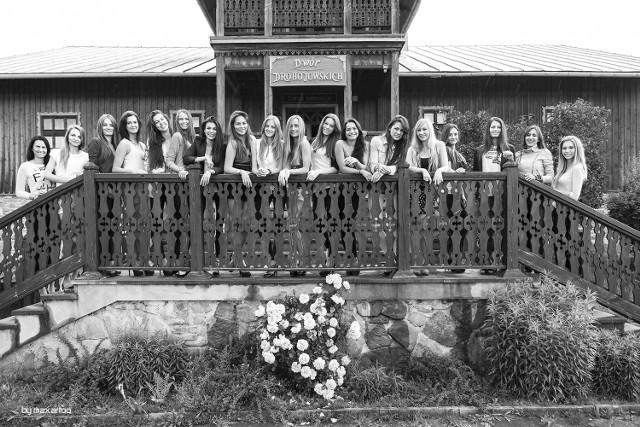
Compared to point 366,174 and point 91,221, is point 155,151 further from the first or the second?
point 366,174

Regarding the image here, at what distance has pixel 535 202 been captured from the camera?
183 inches

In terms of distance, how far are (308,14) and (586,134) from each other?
289 inches

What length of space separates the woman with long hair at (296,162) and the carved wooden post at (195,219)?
2.82ft

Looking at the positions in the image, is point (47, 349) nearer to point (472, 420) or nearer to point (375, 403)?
point (375, 403)

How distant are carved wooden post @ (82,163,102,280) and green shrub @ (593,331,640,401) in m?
5.08

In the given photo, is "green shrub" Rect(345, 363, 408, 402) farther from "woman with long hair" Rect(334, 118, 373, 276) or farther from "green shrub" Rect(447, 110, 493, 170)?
"green shrub" Rect(447, 110, 493, 170)

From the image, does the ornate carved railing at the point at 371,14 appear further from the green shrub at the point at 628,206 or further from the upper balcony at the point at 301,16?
the green shrub at the point at 628,206

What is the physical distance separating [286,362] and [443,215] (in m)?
2.17

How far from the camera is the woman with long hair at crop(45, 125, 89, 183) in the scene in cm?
518

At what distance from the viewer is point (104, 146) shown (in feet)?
16.3

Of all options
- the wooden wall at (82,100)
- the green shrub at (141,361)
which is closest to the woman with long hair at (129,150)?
the green shrub at (141,361)

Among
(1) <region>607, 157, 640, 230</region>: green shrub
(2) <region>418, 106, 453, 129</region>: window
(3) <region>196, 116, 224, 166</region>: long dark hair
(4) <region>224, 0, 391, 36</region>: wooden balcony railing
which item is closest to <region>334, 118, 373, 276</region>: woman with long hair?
(3) <region>196, 116, 224, 166</region>: long dark hair

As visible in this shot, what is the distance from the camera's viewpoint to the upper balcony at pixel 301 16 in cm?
1070

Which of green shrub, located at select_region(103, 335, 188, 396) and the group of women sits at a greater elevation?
the group of women
